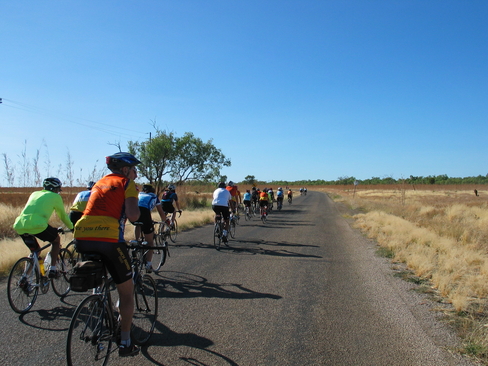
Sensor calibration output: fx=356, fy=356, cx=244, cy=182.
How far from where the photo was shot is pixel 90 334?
3314mm

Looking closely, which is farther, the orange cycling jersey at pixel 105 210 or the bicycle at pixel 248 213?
the bicycle at pixel 248 213

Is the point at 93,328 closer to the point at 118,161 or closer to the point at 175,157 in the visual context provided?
the point at 118,161

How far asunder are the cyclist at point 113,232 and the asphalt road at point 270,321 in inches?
25.7

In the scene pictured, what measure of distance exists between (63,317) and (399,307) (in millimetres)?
4974

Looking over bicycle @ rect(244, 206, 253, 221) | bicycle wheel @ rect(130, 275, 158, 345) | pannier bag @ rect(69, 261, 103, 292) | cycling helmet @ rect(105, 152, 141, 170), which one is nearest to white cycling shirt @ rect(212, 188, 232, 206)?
bicycle wheel @ rect(130, 275, 158, 345)

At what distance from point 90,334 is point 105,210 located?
1.15m

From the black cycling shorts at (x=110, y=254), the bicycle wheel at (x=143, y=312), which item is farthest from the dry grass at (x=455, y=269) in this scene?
the black cycling shorts at (x=110, y=254)

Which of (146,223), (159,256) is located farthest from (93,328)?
(159,256)

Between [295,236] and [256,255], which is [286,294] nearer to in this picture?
[256,255]

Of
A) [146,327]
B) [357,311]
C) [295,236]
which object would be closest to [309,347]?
[357,311]

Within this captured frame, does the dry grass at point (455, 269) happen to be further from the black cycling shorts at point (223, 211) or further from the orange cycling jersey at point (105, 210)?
the black cycling shorts at point (223, 211)

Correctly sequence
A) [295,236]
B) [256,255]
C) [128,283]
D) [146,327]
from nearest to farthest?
[128,283] < [146,327] < [256,255] < [295,236]

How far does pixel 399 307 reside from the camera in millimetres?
5613

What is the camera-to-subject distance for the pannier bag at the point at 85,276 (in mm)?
3180
